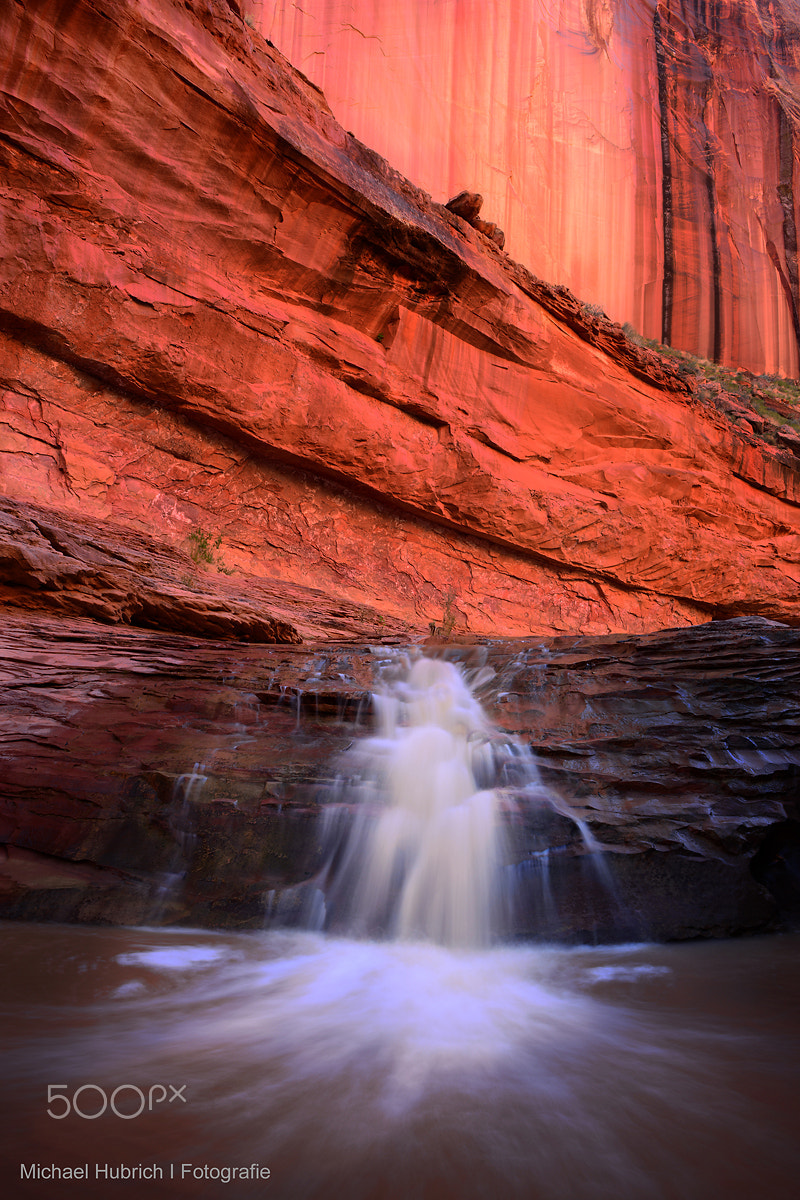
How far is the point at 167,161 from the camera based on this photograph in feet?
30.3

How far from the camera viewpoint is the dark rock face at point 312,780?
3.93 metres

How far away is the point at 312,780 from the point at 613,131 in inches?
1182

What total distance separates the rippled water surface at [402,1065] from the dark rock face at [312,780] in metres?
0.27

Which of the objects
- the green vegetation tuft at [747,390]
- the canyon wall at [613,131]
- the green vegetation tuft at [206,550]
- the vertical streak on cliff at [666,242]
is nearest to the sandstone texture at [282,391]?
the green vegetation tuft at [206,550]

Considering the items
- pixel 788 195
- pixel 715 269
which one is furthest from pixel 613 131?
pixel 788 195

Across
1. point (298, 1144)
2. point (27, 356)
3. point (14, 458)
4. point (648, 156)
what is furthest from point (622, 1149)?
point (648, 156)

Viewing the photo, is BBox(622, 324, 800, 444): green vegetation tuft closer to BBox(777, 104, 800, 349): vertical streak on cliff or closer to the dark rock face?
BBox(777, 104, 800, 349): vertical streak on cliff

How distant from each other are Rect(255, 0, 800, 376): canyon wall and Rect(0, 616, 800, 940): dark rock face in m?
20.8

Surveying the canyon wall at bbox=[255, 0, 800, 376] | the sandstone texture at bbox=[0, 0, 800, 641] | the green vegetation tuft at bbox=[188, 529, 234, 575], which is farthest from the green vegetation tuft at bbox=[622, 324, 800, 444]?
the green vegetation tuft at bbox=[188, 529, 234, 575]

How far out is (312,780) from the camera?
437 cm

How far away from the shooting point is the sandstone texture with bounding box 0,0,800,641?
828 centimetres

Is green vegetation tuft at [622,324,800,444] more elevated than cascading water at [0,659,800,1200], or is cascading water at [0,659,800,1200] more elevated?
green vegetation tuft at [622,324,800,444]

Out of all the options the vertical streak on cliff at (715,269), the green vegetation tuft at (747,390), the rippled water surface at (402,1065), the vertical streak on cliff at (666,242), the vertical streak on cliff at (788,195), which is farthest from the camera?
the vertical streak on cliff at (788,195)

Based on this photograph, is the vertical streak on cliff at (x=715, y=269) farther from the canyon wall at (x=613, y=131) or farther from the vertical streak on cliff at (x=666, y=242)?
the vertical streak on cliff at (x=666, y=242)
